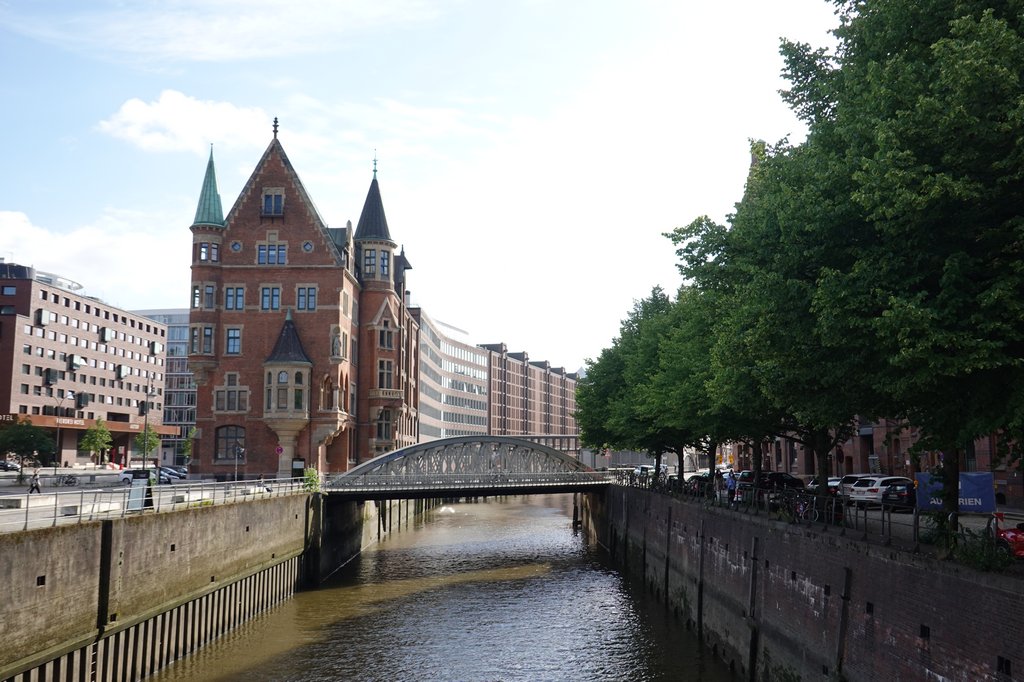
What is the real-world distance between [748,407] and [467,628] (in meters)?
14.7

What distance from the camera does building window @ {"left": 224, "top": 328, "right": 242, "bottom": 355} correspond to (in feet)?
211

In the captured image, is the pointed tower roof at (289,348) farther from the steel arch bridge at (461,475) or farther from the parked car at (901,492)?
the parked car at (901,492)

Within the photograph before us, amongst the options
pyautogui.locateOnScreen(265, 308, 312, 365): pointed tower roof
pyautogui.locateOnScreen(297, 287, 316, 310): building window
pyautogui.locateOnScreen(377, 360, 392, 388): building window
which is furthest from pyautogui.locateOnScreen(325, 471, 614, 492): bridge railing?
pyautogui.locateOnScreen(377, 360, 392, 388): building window

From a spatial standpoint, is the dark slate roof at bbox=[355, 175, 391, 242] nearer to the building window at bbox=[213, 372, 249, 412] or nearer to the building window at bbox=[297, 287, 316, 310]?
the building window at bbox=[297, 287, 316, 310]

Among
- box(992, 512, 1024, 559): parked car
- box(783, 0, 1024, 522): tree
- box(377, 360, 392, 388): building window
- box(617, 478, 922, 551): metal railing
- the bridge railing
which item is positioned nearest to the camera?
box(783, 0, 1024, 522): tree

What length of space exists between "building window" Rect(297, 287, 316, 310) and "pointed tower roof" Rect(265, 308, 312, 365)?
37.5 inches

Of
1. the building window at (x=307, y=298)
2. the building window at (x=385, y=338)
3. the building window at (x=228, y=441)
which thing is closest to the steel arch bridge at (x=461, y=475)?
the building window at (x=228, y=441)

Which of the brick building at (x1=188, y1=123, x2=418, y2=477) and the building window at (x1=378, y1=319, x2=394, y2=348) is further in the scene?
the building window at (x1=378, y1=319, x2=394, y2=348)

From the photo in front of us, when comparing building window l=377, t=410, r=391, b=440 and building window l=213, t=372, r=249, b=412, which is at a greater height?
building window l=213, t=372, r=249, b=412

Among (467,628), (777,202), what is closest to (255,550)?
(467,628)

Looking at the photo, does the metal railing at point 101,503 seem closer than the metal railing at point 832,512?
No

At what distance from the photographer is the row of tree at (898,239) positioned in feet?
49.1

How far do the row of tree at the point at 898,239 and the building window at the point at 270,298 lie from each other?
148 feet

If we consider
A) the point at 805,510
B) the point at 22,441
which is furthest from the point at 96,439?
the point at 805,510
